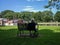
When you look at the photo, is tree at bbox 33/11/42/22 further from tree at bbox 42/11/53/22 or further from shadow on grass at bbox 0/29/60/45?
shadow on grass at bbox 0/29/60/45

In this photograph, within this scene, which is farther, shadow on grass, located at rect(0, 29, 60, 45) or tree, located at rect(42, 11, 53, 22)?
tree, located at rect(42, 11, 53, 22)

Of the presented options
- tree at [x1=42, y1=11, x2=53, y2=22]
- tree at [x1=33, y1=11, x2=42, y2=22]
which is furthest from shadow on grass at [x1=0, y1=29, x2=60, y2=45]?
tree at [x1=33, y1=11, x2=42, y2=22]

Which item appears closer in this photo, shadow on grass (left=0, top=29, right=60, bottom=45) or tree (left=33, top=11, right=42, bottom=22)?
shadow on grass (left=0, top=29, right=60, bottom=45)

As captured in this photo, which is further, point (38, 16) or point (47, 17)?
point (38, 16)

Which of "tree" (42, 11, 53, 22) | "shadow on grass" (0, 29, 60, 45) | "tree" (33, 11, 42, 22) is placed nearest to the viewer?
"shadow on grass" (0, 29, 60, 45)

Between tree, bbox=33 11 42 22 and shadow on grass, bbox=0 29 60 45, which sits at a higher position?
tree, bbox=33 11 42 22

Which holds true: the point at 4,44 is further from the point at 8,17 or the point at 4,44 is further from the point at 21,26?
the point at 8,17

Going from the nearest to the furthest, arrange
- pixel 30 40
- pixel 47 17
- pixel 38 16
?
pixel 30 40 < pixel 47 17 < pixel 38 16

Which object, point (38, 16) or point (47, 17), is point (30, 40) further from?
point (38, 16)

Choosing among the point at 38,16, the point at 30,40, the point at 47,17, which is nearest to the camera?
the point at 30,40

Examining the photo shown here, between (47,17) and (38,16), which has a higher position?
(38,16)

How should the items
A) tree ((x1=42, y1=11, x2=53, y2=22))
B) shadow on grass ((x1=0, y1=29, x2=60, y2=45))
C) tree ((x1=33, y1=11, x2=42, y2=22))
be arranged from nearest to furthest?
shadow on grass ((x1=0, y1=29, x2=60, y2=45)), tree ((x1=42, y1=11, x2=53, y2=22)), tree ((x1=33, y1=11, x2=42, y2=22))

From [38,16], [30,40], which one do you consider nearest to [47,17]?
[38,16]

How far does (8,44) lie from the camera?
7.55 metres
